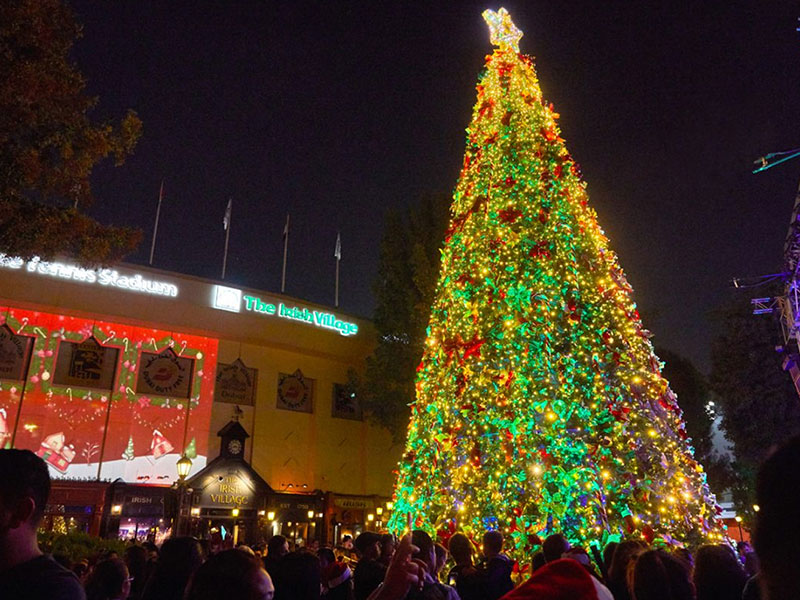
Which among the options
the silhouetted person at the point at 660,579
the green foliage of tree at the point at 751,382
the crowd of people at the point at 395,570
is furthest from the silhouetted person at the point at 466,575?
the green foliage of tree at the point at 751,382

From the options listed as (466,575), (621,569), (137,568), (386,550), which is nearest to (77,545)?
(137,568)

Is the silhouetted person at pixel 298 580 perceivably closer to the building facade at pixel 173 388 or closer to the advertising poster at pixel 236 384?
the building facade at pixel 173 388

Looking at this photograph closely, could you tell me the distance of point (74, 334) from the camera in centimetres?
1933

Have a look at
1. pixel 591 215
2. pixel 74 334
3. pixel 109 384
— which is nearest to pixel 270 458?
pixel 109 384

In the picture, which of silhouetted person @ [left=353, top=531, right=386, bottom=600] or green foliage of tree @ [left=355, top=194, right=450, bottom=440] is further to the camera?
green foliage of tree @ [left=355, top=194, right=450, bottom=440]

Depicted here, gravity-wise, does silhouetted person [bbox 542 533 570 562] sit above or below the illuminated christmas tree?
below

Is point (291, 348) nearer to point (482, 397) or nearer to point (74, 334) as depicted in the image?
point (74, 334)

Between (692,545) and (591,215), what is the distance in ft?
17.7

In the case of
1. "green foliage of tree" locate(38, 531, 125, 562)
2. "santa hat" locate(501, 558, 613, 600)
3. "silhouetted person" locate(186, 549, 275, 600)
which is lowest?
"green foliage of tree" locate(38, 531, 125, 562)

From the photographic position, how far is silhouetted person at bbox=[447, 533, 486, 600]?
4.51m

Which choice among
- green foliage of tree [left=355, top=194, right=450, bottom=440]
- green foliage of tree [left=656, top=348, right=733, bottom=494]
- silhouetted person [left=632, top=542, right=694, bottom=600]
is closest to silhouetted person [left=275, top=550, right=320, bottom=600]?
silhouetted person [left=632, top=542, right=694, bottom=600]

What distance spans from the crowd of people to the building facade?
14.9 m

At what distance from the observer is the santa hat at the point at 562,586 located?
110 cm

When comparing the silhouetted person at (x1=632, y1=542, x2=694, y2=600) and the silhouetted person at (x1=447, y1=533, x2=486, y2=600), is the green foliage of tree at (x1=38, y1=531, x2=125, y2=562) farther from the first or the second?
the silhouetted person at (x1=632, y1=542, x2=694, y2=600)
